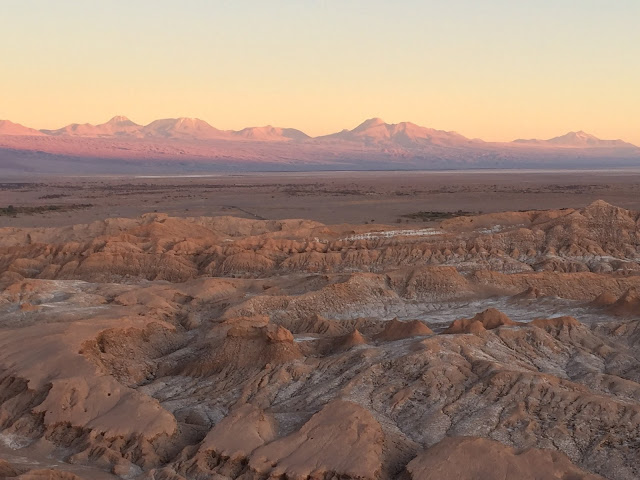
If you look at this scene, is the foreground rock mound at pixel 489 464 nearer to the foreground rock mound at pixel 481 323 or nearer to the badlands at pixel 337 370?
the badlands at pixel 337 370

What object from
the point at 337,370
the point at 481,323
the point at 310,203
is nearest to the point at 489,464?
the point at 337,370

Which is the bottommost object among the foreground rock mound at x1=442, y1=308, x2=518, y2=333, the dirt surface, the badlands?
the dirt surface

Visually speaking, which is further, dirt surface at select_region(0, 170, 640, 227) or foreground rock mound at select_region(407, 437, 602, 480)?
dirt surface at select_region(0, 170, 640, 227)

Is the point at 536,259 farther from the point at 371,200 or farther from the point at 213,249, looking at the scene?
the point at 371,200

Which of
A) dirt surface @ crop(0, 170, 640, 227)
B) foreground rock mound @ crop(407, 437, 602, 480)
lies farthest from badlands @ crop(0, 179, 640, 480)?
dirt surface @ crop(0, 170, 640, 227)

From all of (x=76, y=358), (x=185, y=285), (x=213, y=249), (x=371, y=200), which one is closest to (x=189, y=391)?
(x=76, y=358)

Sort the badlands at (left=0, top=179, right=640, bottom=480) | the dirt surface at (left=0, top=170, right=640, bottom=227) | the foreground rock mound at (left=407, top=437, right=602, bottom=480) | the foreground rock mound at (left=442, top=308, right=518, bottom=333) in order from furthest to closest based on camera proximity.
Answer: the dirt surface at (left=0, top=170, right=640, bottom=227) → the foreground rock mound at (left=442, top=308, right=518, bottom=333) → the badlands at (left=0, top=179, right=640, bottom=480) → the foreground rock mound at (left=407, top=437, right=602, bottom=480)

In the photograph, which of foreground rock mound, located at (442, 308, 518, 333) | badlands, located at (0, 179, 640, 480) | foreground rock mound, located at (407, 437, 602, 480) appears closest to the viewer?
foreground rock mound, located at (407, 437, 602, 480)

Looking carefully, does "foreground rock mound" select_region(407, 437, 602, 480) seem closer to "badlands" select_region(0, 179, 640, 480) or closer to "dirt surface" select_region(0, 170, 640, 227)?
"badlands" select_region(0, 179, 640, 480)

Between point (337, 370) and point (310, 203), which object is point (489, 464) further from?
point (310, 203)
